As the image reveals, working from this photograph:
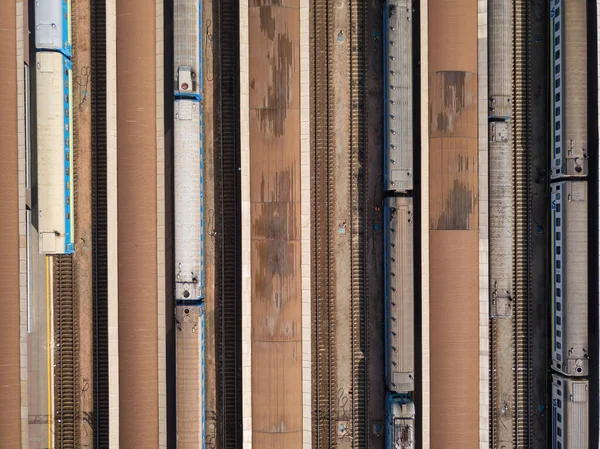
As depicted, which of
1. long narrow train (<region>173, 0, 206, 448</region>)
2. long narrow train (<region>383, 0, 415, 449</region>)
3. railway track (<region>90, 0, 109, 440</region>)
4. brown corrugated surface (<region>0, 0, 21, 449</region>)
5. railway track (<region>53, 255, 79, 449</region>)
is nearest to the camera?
brown corrugated surface (<region>0, 0, 21, 449</region>)

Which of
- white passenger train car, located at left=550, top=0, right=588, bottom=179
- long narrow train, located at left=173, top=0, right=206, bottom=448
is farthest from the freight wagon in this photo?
white passenger train car, located at left=550, top=0, right=588, bottom=179

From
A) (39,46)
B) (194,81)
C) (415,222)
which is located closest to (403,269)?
(415,222)

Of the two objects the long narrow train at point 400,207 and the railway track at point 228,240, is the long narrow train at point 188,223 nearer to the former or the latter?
the railway track at point 228,240

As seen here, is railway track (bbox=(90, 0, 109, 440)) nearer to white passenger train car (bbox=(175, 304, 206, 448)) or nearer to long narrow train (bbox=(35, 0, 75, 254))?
long narrow train (bbox=(35, 0, 75, 254))

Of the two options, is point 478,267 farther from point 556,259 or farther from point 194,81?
point 194,81

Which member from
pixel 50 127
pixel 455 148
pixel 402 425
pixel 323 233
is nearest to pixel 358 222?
pixel 323 233

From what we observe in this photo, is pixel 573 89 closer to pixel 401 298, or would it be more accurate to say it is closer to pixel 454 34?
pixel 454 34
